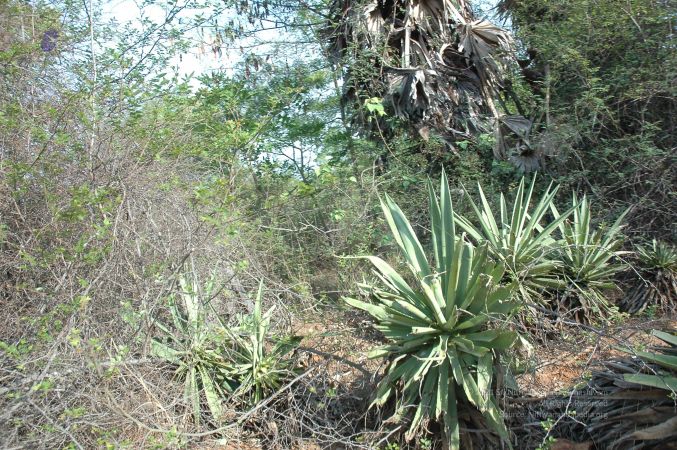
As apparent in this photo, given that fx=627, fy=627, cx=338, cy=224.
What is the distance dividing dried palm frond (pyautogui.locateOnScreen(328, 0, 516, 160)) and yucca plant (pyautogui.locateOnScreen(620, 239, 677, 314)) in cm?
259

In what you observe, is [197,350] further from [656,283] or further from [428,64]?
[428,64]

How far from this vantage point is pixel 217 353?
556 cm

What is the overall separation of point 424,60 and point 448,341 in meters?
6.10

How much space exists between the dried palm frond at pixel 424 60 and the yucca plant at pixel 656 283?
2.59 metres

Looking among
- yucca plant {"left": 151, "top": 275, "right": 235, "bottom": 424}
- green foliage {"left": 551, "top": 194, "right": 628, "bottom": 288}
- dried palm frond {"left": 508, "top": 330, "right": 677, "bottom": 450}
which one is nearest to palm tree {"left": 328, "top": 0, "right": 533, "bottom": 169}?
green foliage {"left": 551, "top": 194, "right": 628, "bottom": 288}

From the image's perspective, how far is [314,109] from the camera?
35.9ft

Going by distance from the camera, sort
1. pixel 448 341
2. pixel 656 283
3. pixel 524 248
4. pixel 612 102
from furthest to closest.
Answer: pixel 612 102, pixel 656 283, pixel 524 248, pixel 448 341

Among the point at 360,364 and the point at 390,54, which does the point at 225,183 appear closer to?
the point at 360,364

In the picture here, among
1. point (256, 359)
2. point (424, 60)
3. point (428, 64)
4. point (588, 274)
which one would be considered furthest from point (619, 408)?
point (424, 60)

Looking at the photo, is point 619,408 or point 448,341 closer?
point 619,408

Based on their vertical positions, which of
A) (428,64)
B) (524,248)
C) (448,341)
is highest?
(428,64)

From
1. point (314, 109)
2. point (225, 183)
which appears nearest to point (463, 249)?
point (225, 183)

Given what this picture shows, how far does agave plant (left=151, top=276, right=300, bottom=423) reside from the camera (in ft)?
17.3

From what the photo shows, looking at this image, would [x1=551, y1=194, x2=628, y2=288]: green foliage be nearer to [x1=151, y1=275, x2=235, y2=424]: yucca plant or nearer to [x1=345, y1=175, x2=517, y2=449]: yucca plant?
[x1=345, y1=175, x2=517, y2=449]: yucca plant
